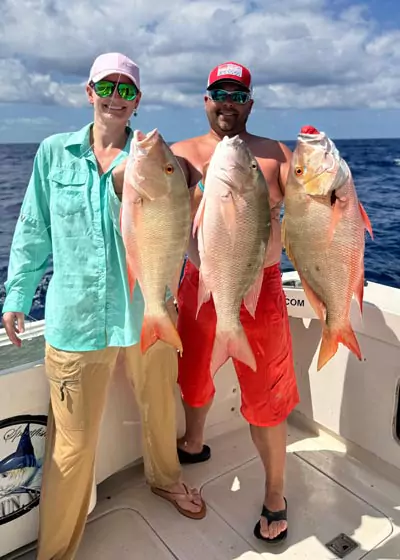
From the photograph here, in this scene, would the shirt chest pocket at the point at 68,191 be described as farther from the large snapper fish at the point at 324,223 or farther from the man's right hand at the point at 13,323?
the large snapper fish at the point at 324,223

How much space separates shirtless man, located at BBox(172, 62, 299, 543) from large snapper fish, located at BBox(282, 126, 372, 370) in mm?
521

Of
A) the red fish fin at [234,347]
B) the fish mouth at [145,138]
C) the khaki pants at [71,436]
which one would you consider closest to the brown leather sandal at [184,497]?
the khaki pants at [71,436]

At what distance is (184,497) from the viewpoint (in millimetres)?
2900

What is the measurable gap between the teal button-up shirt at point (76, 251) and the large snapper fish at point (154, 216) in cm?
28

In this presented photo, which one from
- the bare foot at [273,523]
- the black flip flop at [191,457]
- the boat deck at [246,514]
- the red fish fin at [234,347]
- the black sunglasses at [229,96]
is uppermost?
the black sunglasses at [229,96]

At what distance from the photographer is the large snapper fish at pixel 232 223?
1.92 metres

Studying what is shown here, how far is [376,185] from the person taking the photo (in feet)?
65.9

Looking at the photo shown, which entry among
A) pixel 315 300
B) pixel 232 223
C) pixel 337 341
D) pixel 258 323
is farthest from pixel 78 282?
pixel 337 341

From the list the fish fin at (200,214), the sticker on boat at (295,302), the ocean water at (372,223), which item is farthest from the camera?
the ocean water at (372,223)

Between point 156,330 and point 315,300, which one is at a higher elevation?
point 315,300

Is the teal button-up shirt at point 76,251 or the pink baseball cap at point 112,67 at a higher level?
the pink baseball cap at point 112,67

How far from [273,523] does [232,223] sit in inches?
65.1

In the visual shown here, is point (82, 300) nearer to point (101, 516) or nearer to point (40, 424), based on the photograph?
point (40, 424)

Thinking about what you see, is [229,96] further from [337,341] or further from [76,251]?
[337,341]
